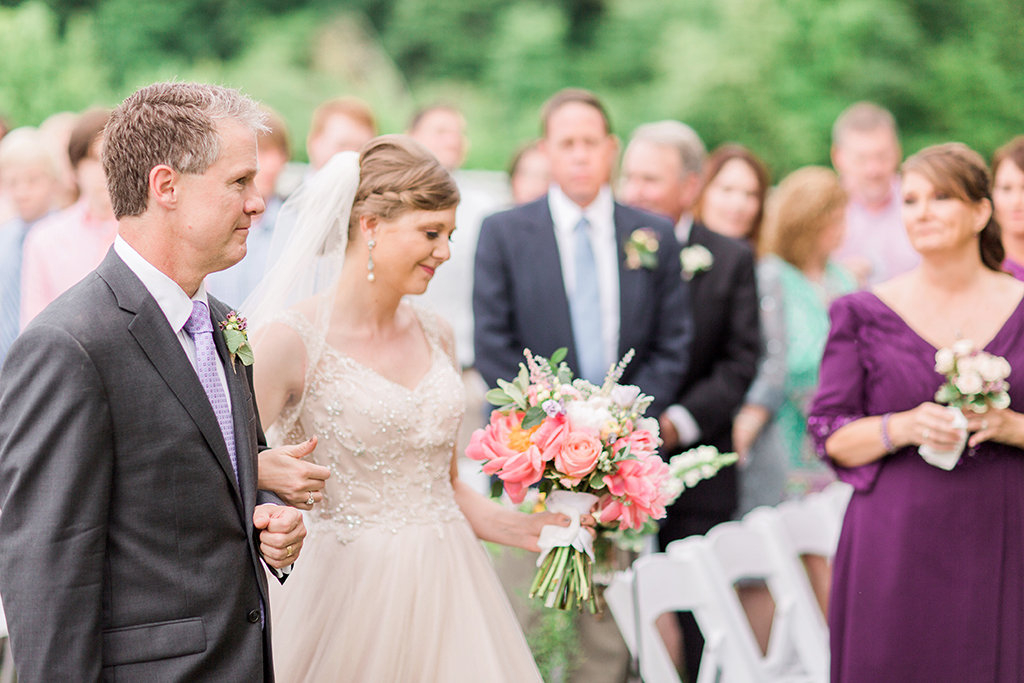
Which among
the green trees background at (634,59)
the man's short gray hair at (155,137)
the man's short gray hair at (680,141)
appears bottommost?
the man's short gray hair at (155,137)

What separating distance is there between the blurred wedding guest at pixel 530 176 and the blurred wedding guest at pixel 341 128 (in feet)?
4.96

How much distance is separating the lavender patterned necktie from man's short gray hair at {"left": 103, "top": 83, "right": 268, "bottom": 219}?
275 mm

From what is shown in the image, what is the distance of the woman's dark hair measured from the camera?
3457mm

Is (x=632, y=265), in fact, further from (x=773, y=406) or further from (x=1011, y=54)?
(x=1011, y=54)

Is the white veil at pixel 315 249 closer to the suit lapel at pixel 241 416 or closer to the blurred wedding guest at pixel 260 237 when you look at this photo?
the suit lapel at pixel 241 416

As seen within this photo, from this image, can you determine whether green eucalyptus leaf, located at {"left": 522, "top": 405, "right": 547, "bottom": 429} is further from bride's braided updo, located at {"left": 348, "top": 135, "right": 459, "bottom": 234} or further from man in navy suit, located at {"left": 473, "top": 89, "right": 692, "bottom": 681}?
man in navy suit, located at {"left": 473, "top": 89, "right": 692, "bottom": 681}

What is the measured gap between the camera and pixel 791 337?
5.42 metres

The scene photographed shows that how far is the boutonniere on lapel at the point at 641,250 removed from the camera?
15.0 ft

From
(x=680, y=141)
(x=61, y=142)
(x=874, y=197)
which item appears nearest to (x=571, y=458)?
(x=680, y=141)

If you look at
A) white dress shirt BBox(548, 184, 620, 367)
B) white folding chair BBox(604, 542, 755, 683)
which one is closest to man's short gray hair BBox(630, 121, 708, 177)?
white dress shirt BBox(548, 184, 620, 367)

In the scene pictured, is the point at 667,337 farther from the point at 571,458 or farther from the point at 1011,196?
the point at 571,458

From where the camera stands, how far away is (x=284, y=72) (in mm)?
14023

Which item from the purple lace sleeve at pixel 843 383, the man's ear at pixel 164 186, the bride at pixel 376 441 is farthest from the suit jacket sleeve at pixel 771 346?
the man's ear at pixel 164 186

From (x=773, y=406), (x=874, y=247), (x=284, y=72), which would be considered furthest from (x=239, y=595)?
(x=284, y=72)
